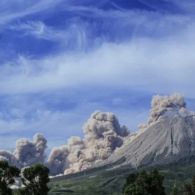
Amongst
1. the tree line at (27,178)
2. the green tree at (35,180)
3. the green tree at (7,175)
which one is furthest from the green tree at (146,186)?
the green tree at (7,175)

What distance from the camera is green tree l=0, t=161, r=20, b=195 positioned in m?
119

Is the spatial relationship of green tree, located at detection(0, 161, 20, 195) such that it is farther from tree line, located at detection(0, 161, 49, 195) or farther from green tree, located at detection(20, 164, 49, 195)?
green tree, located at detection(20, 164, 49, 195)

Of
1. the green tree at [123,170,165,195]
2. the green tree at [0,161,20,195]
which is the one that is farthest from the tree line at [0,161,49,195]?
the green tree at [123,170,165,195]

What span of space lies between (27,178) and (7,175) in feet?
19.3

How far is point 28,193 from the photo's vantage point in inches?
4882

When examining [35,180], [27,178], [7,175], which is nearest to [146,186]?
[35,180]

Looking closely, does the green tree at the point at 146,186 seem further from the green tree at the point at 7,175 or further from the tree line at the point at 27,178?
the green tree at the point at 7,175

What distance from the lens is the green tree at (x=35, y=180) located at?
123750 mm

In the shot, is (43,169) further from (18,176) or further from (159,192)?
(159,192)

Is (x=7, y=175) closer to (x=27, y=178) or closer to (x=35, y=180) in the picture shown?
(x=27, y=178)

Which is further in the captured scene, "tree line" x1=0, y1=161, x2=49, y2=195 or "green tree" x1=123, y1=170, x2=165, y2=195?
"green tree" x1=123, y1=170, x2=165, y2=195

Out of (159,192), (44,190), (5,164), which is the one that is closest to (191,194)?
(159,192)

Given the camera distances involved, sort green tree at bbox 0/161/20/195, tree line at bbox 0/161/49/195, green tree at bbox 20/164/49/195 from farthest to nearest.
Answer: green tree at bbox 20/164/49/195 → tree line at bbox 0/161/49/195 → green tree at bbox 0/161/20/195

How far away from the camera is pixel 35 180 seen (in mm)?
125188
